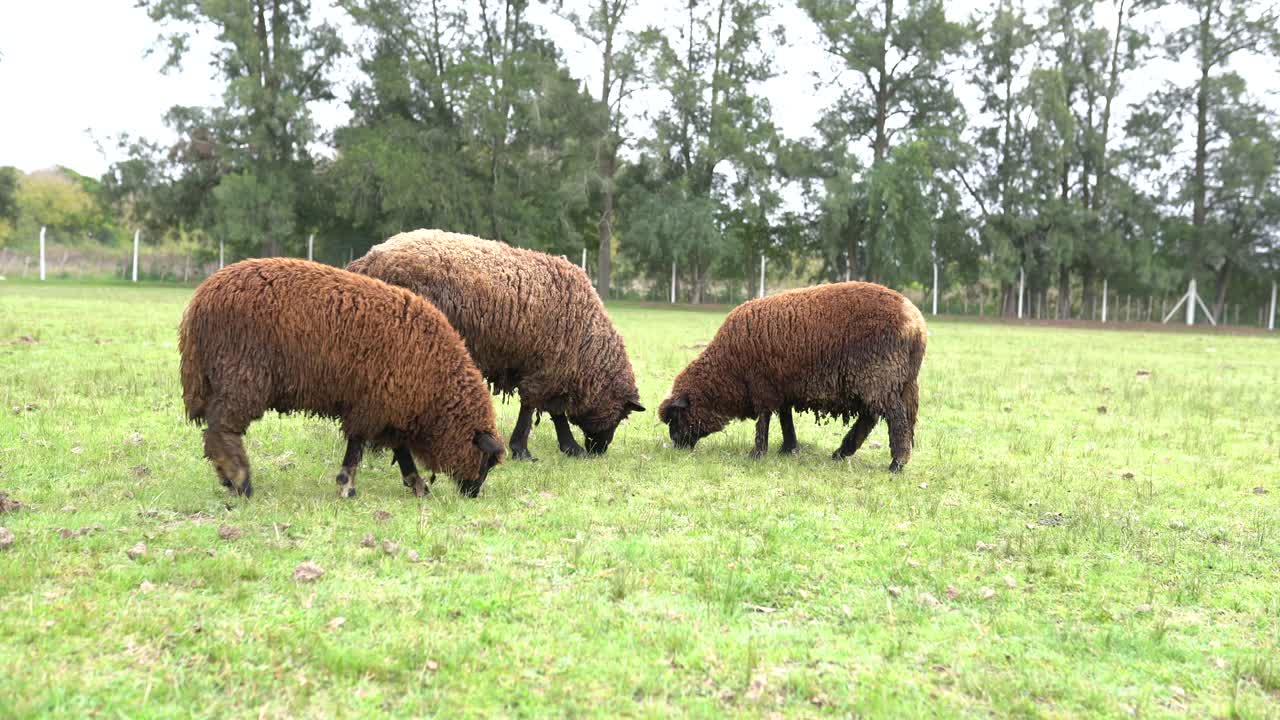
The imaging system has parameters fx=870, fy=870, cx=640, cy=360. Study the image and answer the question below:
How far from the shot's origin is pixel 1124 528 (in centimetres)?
621

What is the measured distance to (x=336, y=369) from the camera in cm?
610

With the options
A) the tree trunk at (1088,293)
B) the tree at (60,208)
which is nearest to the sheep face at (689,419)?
the tree trunk at (1088,293)

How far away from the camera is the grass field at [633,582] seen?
11.5 ft

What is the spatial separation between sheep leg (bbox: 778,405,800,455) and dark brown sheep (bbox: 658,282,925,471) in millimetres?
12

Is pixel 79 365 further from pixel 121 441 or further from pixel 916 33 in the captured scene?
pixel 916 33

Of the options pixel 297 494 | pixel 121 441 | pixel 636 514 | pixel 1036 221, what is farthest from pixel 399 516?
pixel 1036 221

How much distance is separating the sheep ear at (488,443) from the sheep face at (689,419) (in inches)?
122

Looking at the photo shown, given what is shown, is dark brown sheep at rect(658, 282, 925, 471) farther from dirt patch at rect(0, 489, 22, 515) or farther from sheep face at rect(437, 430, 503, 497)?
dirt patch at rect(0, 489, 22, 515)

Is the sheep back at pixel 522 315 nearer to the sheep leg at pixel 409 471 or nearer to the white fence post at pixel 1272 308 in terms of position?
the sheep leg at pixel 409 471

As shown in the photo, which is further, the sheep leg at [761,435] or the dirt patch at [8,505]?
the sheep leg at [761,435]

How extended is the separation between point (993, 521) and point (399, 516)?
423 centimetres

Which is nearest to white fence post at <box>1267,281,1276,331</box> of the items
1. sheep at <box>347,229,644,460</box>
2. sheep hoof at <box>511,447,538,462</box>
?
sheep at <box>347,229,644,460</box>

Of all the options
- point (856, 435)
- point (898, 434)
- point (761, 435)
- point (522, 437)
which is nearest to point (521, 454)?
point (522, 437)

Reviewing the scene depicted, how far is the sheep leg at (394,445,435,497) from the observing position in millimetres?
6547
